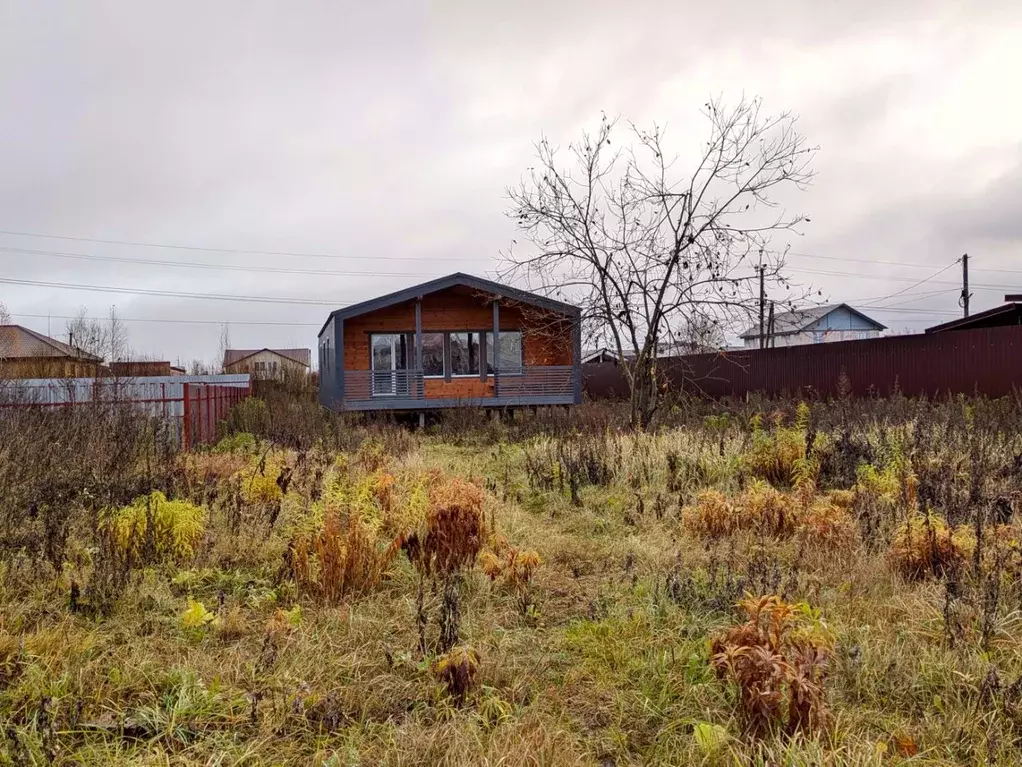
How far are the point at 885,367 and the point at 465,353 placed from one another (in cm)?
1112

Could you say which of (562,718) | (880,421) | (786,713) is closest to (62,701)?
(562,718)

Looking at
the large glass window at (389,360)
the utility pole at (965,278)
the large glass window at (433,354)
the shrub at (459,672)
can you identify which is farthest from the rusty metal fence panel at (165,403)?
the utility pole at (965,278)

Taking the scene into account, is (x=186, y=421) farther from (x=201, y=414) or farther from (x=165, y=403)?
(x=201, y=414)

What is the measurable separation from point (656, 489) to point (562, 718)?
4561 mm

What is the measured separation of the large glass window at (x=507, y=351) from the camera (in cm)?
2009

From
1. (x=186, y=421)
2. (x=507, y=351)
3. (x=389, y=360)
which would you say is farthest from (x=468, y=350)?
(x=186, y=421)

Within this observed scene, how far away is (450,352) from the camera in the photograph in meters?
20.0

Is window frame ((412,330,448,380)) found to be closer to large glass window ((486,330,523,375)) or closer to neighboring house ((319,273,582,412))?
neighboring house ((319,273,582,412))

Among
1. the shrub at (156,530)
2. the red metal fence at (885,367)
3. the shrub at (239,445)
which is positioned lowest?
the shrub at (156,530)

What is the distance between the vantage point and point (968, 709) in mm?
2645

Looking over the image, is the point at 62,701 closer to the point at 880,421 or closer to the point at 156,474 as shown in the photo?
the point at 156,474

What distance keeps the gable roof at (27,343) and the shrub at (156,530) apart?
37141mm

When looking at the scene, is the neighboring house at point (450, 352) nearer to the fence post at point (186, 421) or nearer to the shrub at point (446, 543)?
the fence post at point (186, 421)

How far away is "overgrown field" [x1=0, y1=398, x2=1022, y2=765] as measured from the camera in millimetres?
2494
